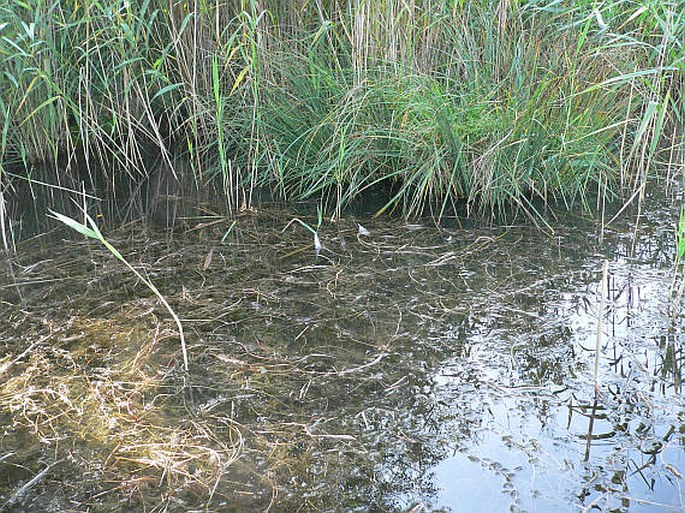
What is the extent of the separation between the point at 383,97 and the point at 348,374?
131cm

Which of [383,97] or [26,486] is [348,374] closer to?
[26,486]

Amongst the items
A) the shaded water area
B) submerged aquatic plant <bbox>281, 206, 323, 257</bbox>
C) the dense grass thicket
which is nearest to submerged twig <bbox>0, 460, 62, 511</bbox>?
the shaded water area

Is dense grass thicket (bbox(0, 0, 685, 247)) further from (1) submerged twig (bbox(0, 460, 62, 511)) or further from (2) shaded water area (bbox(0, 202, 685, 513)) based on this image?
(1) submerged twig (bbox(0, 460, 62, 511))

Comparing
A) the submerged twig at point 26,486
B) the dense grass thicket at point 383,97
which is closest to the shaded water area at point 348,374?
the submerged twig at point 26,486

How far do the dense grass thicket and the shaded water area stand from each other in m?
0.29

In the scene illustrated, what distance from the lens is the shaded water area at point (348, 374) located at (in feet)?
5.04

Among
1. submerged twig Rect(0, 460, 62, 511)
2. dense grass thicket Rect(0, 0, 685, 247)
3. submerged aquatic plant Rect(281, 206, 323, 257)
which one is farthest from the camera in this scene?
dense grass thicket Rect(0, 0, 685, 247)

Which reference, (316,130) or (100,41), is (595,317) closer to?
(316,130)

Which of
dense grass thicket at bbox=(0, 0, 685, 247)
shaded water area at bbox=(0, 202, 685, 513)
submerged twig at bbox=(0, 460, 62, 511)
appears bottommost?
submerged twig at bbox=(0, 460, 62, 511)

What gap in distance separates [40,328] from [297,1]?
70.3 inches

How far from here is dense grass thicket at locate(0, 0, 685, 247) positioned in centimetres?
284

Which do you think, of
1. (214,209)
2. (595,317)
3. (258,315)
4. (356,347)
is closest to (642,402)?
(595,317)

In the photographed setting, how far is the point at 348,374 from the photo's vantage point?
1.91m

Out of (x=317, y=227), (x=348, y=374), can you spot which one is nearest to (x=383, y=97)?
(x=317, y=227)
